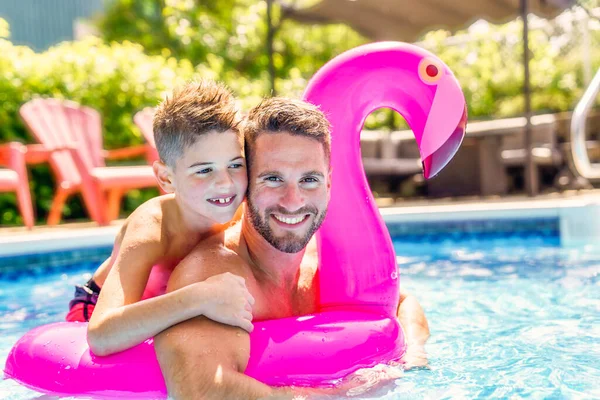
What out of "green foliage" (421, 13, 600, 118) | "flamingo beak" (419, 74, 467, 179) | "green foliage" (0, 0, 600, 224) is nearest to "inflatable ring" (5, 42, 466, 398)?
"flamingo beak" (419, 74, 467, 179)

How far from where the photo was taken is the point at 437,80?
2.51 m

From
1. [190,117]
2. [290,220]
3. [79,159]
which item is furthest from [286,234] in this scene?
[79,159]

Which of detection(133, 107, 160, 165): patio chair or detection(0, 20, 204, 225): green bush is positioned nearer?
detection(133, 107, 160, 165): patio chair

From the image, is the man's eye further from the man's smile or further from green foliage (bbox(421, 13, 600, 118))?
green foliage (bbox(421, 13, 600, 118))

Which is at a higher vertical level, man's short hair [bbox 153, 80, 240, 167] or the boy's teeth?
man's short hair [bbox 153, 80, 240, 167]

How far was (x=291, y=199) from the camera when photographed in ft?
7.32

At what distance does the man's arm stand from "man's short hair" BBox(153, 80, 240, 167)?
46 centimetres

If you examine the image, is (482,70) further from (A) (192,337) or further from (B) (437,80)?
(A) (192,337)

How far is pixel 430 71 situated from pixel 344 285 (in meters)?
0.87

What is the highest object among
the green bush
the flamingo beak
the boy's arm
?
the green bush

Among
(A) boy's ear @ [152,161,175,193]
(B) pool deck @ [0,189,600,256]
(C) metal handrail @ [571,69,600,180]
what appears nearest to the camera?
(A) boy's ear @ [152,161,175,193]

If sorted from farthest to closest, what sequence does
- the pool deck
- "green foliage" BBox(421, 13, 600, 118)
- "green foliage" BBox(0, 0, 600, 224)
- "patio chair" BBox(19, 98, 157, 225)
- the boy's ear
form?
"green foliage" BBox(421, 13, 600, 118) < "green foliage" BBox(0, 0, 600, 224) < "patio chair" BBox(19, 98, 157, 225) < the pool deck < the boy's ear

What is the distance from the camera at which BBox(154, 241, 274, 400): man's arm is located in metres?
1.96

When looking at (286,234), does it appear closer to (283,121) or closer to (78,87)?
(283,121)
